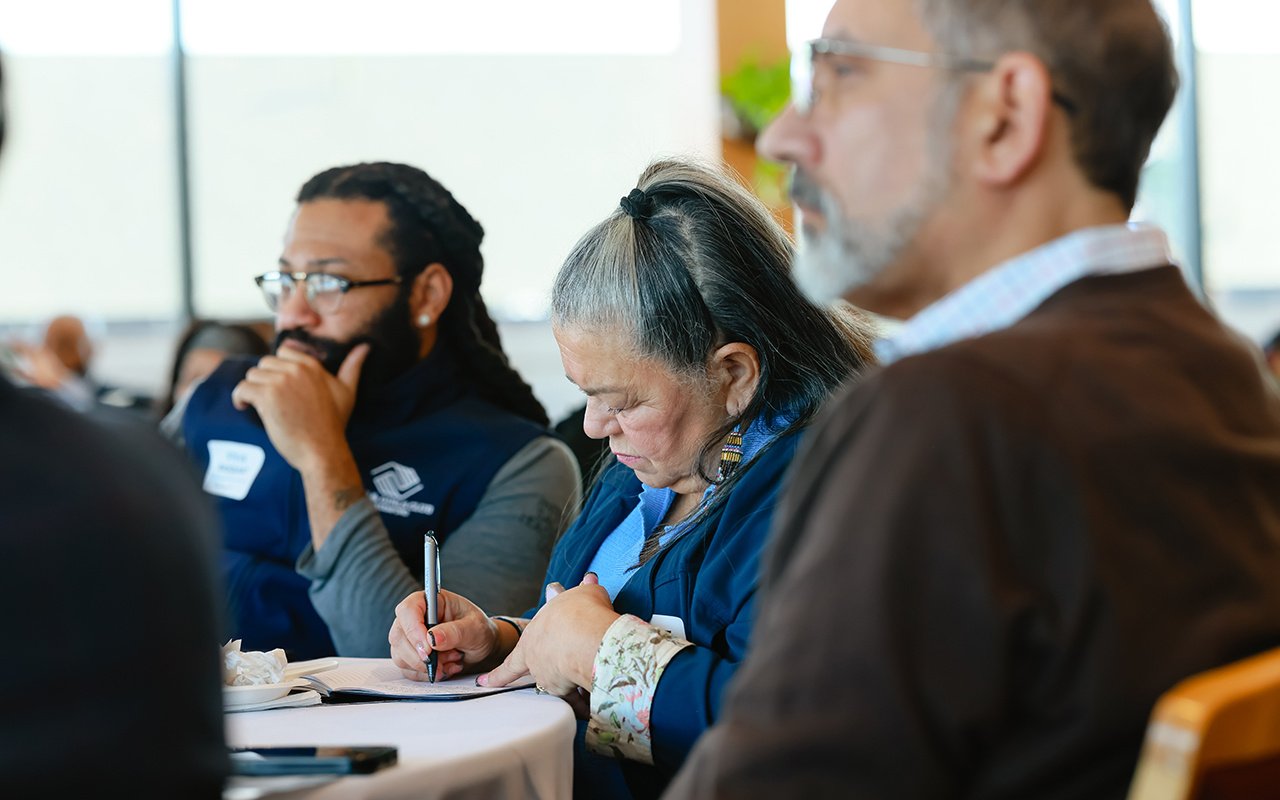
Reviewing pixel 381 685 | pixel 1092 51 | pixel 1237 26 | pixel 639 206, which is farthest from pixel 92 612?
pixel 1237 26

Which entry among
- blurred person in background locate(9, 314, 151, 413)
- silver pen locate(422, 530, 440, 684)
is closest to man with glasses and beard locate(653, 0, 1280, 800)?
silver pen locate(422, 530, 440, 684)

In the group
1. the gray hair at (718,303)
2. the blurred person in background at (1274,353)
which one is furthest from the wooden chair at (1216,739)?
the blurred person in background at (1274,353)

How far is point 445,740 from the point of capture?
1482 millimetres

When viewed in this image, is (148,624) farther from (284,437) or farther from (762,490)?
(284,437)

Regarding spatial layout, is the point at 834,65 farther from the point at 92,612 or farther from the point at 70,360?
the point at 70,360

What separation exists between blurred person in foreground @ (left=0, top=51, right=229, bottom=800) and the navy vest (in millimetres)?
1782

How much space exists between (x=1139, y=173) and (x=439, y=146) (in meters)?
6.59

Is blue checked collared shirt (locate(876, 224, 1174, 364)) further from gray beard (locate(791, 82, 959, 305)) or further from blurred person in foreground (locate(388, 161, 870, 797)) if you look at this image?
blurred person in foreground (locate(388, 161, 870, 797))

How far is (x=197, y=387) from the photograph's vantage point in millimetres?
3078

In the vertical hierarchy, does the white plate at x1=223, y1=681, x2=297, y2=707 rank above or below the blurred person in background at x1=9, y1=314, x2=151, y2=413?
above

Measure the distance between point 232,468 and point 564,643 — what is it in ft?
4.37

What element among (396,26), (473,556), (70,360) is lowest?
(70,360)

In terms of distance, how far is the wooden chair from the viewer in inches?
32.0

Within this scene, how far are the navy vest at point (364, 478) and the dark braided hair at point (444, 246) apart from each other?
0.22ft
